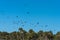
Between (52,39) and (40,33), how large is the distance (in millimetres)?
8745

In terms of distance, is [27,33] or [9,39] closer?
[9,39]

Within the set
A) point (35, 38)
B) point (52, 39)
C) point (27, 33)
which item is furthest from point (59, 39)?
point (27, 33)

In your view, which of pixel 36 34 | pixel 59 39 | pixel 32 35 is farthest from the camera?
pixel 36 34

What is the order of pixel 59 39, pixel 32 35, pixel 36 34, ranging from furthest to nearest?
pixel 36 34, pixel 32 35, pixel 59 39

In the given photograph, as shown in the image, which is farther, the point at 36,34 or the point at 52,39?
the point at 36,34

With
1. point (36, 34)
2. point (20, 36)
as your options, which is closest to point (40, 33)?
point (36, 34)

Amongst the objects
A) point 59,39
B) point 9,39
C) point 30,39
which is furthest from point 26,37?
point 59,39

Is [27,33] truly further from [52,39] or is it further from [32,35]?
[52,39]

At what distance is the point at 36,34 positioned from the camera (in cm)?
7606

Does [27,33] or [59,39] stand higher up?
[27,33]

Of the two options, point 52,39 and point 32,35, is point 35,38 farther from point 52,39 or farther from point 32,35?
point 52,39

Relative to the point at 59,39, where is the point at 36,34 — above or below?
above

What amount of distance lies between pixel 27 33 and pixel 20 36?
8.10 m

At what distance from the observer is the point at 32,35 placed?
71188mm
